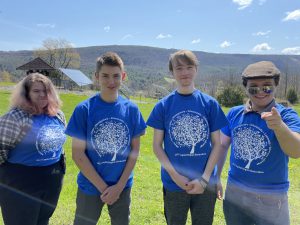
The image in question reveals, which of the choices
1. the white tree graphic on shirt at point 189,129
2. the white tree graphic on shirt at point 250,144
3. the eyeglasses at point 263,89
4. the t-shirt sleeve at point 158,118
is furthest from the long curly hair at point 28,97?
the eyeglasses at point 263,89

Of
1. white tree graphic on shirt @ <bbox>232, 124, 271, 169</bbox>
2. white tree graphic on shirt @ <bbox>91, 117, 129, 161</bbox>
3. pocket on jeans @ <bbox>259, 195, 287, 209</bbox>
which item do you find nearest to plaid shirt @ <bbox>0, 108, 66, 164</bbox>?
white tree graphic on shirt @ <bbox>91, 117, 129, 161</bbox>

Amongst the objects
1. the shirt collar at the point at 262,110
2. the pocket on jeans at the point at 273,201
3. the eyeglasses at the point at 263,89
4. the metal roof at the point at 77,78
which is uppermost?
the eyeglasses at the point at 263,89

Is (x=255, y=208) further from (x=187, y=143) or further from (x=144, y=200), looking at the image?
(x=144, y=200)

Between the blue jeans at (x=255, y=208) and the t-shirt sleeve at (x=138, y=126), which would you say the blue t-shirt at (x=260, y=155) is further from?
the t-shirt sleeve at (x=138, y=126)

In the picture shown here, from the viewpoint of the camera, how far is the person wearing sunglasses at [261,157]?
2951mm

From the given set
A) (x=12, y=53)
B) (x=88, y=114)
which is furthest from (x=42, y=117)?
(x=12, y=53)

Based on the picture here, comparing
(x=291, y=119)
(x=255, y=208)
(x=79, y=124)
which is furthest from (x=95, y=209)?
(x=291, y=119)

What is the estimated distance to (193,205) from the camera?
330cm

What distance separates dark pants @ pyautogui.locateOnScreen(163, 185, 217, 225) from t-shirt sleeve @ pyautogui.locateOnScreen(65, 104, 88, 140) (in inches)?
39.8

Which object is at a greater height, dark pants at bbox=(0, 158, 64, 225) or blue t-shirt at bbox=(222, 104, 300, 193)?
blue t-shirt at bbox=(222, 104, 300, 193)

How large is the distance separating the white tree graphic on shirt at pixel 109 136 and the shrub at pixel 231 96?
3731 centimetres

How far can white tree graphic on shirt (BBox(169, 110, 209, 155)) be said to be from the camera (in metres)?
3.21

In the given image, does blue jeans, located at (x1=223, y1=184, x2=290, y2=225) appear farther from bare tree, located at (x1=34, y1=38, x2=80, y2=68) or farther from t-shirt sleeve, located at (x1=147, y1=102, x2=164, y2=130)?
bare tree, located at (x1=34, y1=38, x2=80, y2=68)

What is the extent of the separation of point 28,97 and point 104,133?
99 cm
